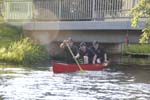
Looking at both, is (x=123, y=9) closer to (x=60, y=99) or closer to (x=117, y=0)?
(x=117, y=0)

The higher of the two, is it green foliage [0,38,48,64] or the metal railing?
the metal railing

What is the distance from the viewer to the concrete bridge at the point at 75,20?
108ft

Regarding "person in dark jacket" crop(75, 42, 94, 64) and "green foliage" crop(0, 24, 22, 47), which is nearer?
"person in dark jacket" crop(75, 42, 94, 64)

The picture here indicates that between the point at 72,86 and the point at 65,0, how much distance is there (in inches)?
547

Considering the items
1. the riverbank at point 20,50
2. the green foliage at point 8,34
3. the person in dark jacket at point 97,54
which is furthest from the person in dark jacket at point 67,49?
the green foliage at point 8,34

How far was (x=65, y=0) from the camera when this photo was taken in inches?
1398

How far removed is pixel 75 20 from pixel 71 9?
851mm

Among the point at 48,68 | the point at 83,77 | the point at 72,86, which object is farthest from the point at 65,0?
the point at 72,86

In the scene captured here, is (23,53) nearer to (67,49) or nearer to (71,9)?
(67,49)

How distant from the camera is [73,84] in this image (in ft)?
76.2

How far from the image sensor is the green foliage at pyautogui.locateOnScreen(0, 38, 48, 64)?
32.7 meters

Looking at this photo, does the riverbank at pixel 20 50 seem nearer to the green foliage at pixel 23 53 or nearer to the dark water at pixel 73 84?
the green foliage at pixel 23 53

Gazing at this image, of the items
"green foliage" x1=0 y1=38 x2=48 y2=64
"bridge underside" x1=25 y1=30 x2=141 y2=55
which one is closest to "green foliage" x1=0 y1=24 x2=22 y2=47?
"bridge underside" x1=25 y1=30 x2=141 y2=55

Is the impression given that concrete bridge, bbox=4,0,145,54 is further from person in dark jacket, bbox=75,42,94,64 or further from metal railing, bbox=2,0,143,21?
person in dark jacket, bbox=75,42,94,64
